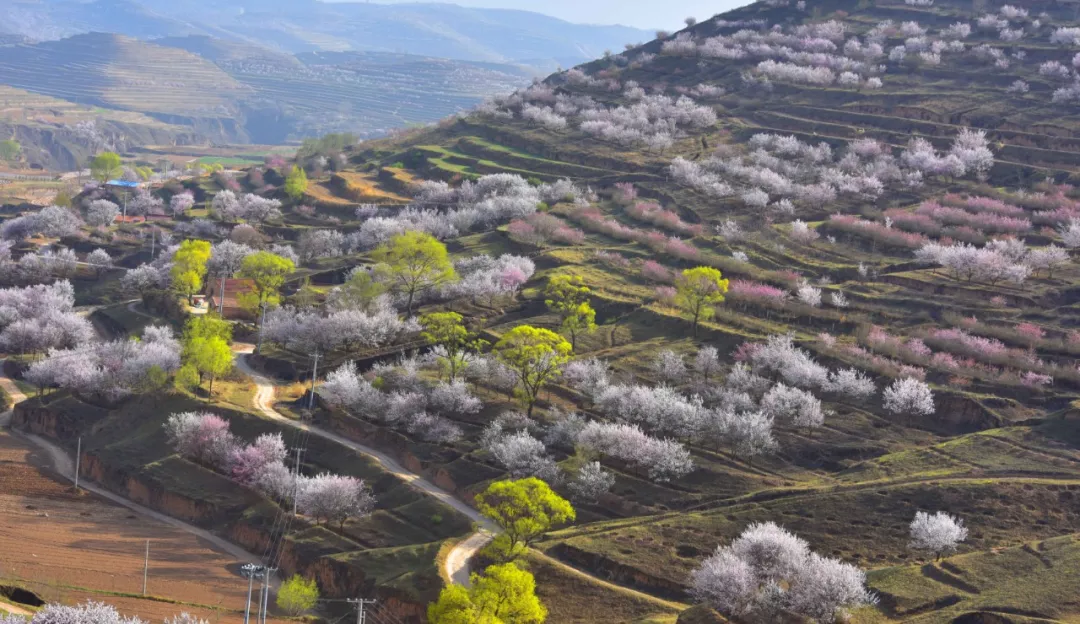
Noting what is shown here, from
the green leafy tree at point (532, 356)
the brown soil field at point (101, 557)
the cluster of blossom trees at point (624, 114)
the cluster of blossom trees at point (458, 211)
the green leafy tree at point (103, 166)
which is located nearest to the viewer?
the brown soil field at point (101, 557)

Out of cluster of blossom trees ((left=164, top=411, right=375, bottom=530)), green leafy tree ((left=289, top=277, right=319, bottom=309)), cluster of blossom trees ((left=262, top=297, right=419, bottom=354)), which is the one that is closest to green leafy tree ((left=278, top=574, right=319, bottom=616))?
cluster of blossom trees ((left=164, top=411, right=375, bottom=530))

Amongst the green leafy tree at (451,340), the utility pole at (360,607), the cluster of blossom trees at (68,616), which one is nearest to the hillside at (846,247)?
the green leafy tree at (451,340)

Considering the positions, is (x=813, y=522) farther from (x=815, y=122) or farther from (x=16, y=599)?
(x=815, y=122)

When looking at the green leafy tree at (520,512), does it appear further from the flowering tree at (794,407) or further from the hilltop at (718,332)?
the flowering tree at (794,407)

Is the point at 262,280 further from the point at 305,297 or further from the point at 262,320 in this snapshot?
the point at 262,320

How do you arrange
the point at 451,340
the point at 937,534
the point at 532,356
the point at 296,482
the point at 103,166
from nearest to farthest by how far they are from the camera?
the point at 937,534 → the point at 296,482 → the point at 532,356 → the point at 451,340 → the point at 103,166

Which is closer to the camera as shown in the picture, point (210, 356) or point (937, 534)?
point (937, 534)

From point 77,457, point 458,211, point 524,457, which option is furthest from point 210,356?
point 458,211
